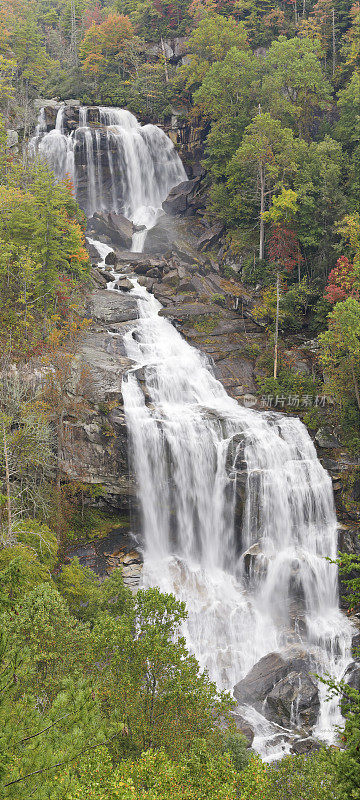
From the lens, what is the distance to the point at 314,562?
81.1 feet

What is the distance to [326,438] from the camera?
94.0 feet

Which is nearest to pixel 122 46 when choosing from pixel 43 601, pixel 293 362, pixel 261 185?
pixel 261 185

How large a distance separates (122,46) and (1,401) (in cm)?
5730

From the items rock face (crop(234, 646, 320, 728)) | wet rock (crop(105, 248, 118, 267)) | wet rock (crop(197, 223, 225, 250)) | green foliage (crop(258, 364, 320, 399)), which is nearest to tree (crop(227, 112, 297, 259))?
wet rock (crop(197, 223, 225, 250))

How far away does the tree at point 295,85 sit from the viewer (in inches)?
1676

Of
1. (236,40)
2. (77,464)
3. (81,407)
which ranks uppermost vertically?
(236,40)

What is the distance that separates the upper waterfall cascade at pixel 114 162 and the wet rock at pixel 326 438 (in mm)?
26934

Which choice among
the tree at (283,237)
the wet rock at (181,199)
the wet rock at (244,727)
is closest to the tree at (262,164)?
the tree at (283,237)

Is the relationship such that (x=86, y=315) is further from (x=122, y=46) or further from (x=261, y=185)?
(x=122, y=46)

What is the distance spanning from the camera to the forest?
9.11 metres

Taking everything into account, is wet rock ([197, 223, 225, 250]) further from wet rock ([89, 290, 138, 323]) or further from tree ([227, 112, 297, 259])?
wet rock ([89, 290, 138, 323])

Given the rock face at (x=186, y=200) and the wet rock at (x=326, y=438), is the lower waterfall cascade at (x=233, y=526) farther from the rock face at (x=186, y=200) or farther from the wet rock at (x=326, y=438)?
the rock face at (x=186, y=200)

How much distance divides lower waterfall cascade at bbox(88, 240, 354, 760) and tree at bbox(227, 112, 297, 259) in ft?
57.8

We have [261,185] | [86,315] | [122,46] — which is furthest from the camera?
[122,46]
